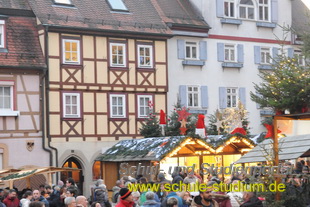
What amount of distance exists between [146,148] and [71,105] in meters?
5.92

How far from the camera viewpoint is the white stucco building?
3806 centimetres

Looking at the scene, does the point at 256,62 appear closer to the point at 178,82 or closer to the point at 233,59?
the point at 233,59

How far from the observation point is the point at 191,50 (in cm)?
3856

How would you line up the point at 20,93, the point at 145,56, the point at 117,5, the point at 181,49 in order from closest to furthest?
the point at 20,93
the point at 145,56
the point at 117,5
the point at 181,49

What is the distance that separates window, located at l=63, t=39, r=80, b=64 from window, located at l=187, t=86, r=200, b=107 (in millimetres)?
6317

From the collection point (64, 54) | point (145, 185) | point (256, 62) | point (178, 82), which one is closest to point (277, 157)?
point (145, 185)

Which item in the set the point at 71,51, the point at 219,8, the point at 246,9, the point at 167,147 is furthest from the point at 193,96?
the point at 167,147

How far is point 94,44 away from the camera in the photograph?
1375 inches

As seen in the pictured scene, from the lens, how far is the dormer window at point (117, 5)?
36.7 metres

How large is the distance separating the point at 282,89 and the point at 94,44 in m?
9.52

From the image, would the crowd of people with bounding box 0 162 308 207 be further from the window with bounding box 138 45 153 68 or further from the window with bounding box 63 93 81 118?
the window with bounding box 138 45 153 68

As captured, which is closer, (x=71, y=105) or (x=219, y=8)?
(x=71, y=105)

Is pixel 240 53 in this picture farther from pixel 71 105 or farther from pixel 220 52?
pixel 71 105

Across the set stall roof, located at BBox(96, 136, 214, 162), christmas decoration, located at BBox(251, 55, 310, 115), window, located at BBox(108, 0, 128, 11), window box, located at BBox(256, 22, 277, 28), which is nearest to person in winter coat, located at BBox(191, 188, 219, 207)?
stall roof, located at BBox(96, 136, 214, 162)
